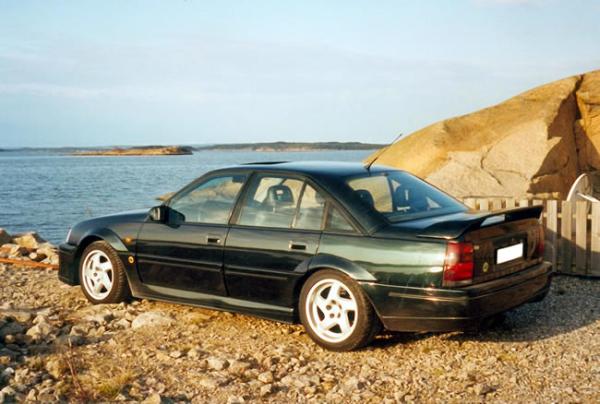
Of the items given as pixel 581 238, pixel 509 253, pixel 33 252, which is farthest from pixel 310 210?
pixel 33 252

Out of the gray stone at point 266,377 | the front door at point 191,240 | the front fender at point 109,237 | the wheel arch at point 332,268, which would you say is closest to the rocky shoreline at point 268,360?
the gray stone at point 266,377

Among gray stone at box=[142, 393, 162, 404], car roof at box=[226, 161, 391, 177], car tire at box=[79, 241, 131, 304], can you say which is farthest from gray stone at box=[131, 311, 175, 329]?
gray stone at box=[142, 393, 162, 404]

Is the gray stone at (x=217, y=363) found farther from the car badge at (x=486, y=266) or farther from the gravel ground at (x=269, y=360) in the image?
the car badge at (x=486, y=266)

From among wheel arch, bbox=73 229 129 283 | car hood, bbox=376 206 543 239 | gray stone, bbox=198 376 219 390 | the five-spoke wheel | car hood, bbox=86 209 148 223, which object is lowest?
gray stone, bbox=198 376 219 390

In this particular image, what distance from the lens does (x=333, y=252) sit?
5.63 meters

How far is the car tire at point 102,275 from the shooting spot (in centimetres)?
726

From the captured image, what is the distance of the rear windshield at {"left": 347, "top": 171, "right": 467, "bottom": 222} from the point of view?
584 centimetres

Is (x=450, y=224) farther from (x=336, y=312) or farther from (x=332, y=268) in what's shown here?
(x=336, y=312)

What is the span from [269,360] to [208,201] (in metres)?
1.80

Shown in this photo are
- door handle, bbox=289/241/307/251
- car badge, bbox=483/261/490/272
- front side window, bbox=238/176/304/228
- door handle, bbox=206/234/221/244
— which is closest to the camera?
car badge, bbox=483/261/490/272

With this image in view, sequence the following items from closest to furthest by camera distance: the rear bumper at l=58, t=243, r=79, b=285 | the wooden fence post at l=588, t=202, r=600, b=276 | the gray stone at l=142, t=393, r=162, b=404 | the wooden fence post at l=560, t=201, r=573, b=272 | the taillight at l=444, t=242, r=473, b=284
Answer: the gray stone at l=142, t=393, r=162, b=404 < the taillight at l=444, t=242, r=473, b=284 < the rear bumper at l=58, t=243, r=79, b=285 < the wooden fence post at l=588, t=202, r=600, b=276 < the wooden fence post at l=560, t=201, r=573, b=272

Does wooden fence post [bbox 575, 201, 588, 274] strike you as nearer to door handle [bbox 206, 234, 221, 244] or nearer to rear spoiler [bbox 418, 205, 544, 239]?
rear spoiler [bbox 418, 205, 544, 239]

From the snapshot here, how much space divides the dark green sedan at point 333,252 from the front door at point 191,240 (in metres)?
0.01

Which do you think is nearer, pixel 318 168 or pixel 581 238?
pixel 318 168
